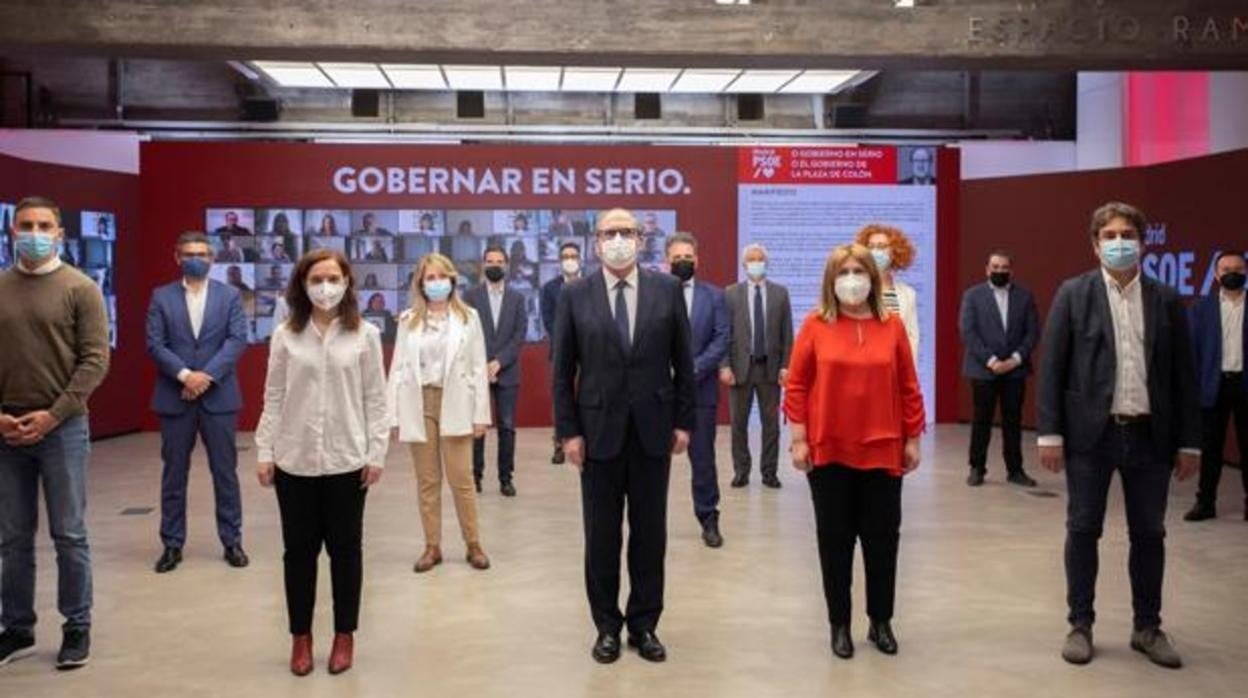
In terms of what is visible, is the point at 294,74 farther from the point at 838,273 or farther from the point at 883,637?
the point at 883,637

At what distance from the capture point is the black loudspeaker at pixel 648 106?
15656 mm

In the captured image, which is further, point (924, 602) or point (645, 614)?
point (924, 602)

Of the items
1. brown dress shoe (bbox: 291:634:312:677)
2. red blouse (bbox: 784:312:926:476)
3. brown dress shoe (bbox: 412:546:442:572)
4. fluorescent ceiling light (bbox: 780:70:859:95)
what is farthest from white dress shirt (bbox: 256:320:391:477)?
fluorescent ceiling light (bbox: 780:70:859:95)

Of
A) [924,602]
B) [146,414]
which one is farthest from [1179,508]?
[146,414]

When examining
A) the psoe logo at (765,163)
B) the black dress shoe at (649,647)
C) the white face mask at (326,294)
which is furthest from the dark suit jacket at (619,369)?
the psoe logo at (765,163)

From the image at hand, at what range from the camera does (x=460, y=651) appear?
4.96m

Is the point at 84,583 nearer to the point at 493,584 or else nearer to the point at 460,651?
the point at 460,651

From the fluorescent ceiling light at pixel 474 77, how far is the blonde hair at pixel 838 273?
851 cm

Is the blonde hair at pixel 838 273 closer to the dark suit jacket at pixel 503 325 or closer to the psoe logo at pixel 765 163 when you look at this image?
the dark suit jacket at pixel 503 325

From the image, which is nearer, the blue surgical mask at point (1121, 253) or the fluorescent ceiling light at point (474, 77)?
the blue surgical mask at point (1121, 253)

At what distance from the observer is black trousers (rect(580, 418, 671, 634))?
4.82 metres

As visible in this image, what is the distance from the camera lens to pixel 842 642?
486cm

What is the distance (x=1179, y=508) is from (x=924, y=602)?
3.20 meters

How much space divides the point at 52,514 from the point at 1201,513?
20.4ft
